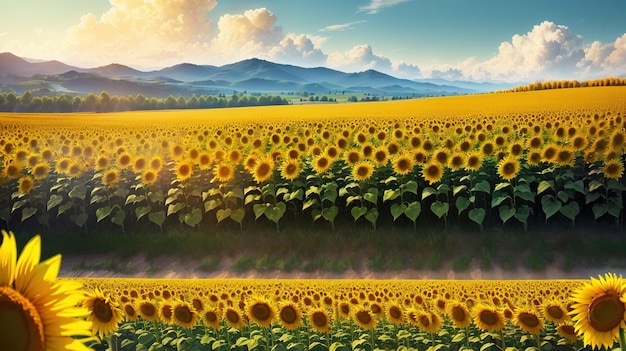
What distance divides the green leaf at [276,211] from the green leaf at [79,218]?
3.94 meters

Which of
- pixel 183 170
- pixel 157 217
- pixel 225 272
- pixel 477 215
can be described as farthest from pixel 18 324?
pixel 157 217

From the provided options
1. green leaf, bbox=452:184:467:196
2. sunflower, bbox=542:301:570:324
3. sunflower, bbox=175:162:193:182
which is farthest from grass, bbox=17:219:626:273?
sunflower, bbox=542:301:570:324

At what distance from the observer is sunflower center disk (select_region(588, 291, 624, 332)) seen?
251 centimetres

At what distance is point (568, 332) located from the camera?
4543mm

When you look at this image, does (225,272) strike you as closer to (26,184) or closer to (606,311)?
(26,184)

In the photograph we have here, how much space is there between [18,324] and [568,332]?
14.4 feet

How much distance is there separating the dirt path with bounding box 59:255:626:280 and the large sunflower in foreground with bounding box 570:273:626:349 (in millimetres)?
6020

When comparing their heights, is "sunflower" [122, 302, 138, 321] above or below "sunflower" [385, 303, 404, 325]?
above

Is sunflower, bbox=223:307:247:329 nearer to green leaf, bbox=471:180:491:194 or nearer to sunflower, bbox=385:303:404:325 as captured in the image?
sunflower, bbox=385:303:404:325

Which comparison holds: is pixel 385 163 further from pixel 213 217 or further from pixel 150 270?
pixel 150 270

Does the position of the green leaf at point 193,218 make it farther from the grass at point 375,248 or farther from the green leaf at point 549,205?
the green leaf at point 549,205

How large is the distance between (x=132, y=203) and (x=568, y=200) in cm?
861

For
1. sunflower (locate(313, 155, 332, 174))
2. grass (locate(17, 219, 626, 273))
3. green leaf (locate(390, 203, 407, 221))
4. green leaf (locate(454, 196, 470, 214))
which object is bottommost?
grass (locate(17, 219, 626, 273))

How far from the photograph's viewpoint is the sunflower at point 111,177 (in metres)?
11.2
